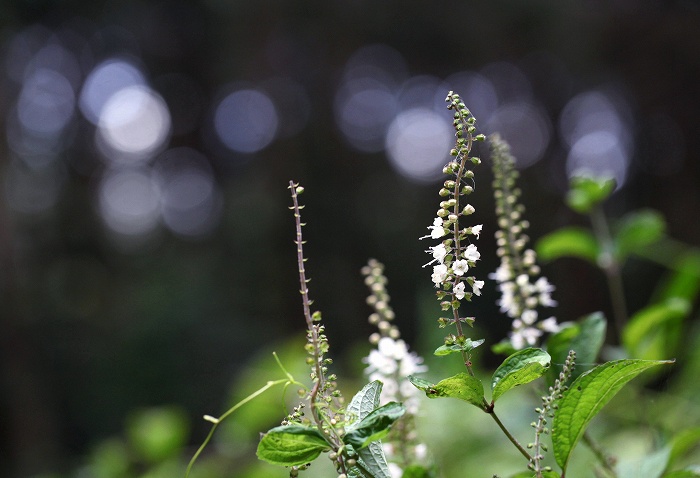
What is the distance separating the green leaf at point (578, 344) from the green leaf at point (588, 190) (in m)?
0.44

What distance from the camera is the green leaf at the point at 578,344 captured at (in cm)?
60

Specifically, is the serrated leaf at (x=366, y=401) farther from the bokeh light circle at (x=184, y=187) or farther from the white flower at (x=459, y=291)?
the bokeh light circle at (x=184, y=187)

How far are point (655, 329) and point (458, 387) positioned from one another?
72 centimetres

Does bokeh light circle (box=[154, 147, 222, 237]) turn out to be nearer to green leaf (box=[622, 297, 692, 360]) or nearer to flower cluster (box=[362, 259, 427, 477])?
green leaf (box=[622, 297, 692, 360])

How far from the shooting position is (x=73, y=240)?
905 centimetres

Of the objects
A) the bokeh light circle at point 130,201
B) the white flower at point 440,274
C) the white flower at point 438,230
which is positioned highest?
the white flower at point 438,230

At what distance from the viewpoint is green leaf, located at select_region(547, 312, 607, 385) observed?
60 centimetres

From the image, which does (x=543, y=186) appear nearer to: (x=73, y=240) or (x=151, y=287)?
(x=151, y=287)

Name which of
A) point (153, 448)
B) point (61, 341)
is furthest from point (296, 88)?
point (153, 448)

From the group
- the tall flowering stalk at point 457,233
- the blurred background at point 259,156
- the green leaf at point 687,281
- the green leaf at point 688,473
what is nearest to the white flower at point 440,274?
the tall flowering stalk at point 457,233

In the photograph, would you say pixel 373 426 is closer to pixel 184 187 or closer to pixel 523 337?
pixel 523 337

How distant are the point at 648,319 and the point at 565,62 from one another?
8365mm

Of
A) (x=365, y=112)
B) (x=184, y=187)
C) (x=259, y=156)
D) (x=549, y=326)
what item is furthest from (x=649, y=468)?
(x=184, y=187)

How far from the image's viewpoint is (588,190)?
1.03m
